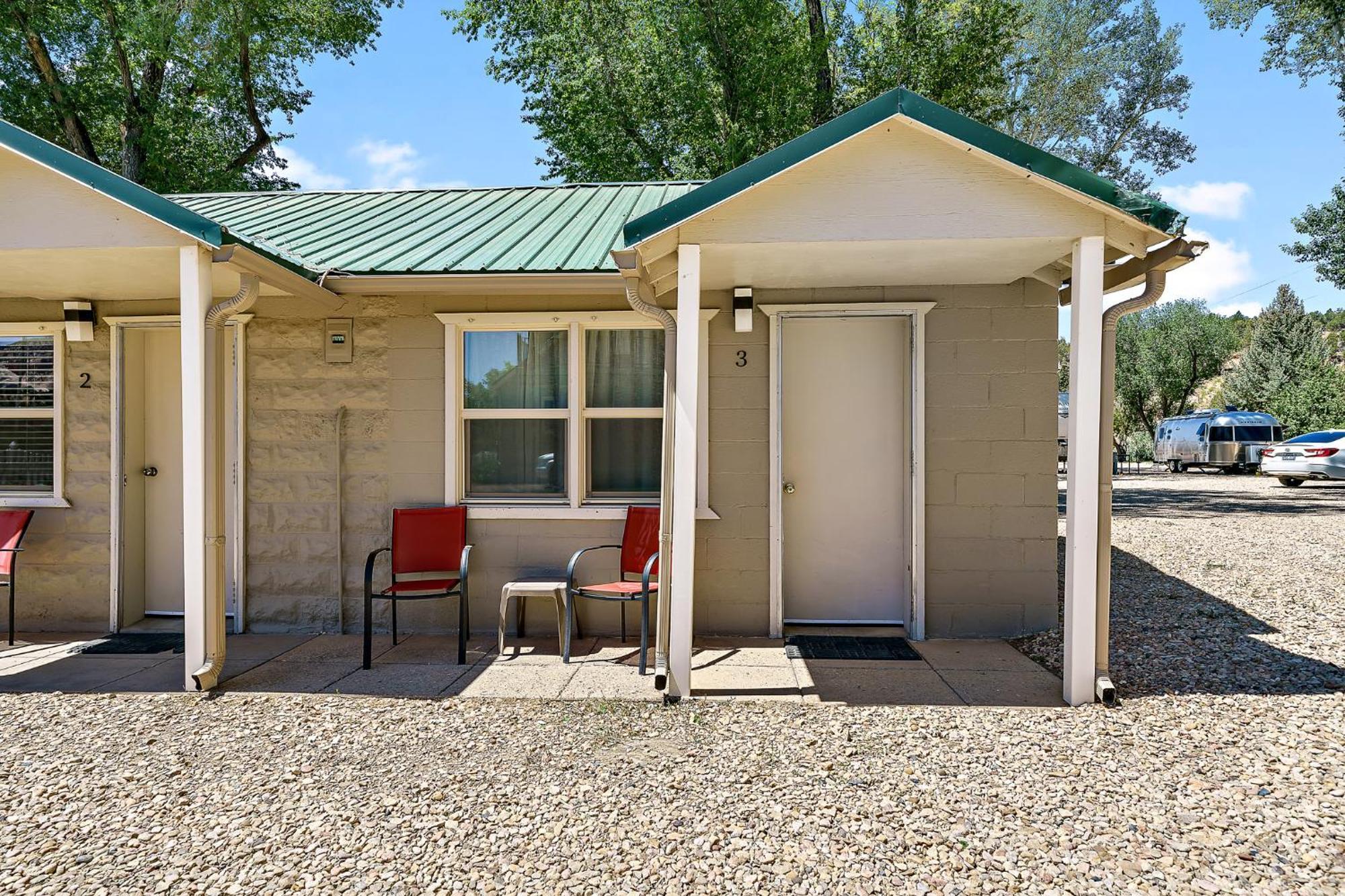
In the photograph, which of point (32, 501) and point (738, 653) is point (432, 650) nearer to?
point (738, 653)

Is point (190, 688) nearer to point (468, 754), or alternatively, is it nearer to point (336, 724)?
point (336, 724)

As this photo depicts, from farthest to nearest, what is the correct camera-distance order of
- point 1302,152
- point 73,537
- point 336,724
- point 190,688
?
point 1302,152, point 73,537, point 190,688, point 336,724

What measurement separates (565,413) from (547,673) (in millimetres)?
1916

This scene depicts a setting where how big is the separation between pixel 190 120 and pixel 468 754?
61.9 ft

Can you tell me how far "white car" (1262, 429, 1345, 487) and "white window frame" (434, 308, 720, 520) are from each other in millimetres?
19972

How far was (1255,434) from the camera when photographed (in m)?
24.4

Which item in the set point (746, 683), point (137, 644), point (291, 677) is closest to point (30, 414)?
point (137, 644)

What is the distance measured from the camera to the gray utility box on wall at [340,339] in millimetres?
5664

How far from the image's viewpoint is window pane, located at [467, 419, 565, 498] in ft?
18.9

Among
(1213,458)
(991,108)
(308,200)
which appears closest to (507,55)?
(991,108)

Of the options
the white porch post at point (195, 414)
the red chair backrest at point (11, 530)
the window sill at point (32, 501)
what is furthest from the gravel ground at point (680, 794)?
the window sill at point (32, 501)

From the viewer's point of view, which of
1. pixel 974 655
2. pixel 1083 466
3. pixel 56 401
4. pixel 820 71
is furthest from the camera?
pixel 820 71

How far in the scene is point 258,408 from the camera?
5.71 metres

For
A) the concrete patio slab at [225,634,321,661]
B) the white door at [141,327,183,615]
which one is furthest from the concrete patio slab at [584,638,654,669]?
the white door at [141,327,183,615]
